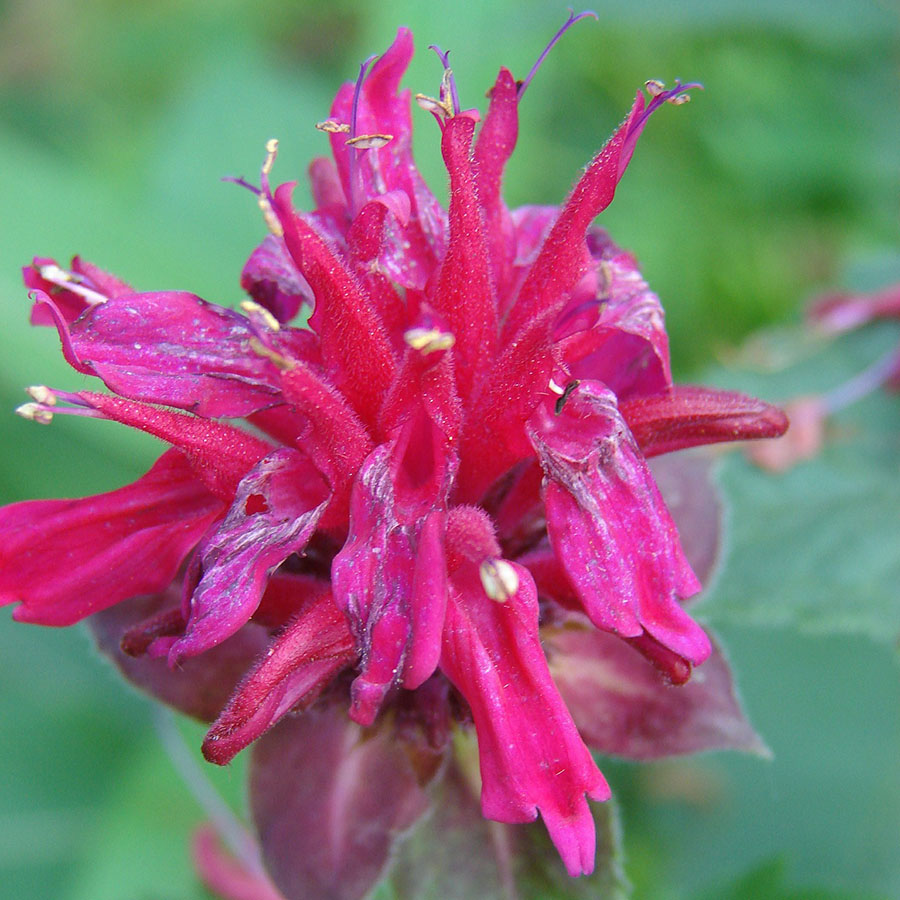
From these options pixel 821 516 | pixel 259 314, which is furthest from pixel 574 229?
pixel 821 516

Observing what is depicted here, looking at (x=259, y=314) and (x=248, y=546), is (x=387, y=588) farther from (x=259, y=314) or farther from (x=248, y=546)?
(x=259, y=314)

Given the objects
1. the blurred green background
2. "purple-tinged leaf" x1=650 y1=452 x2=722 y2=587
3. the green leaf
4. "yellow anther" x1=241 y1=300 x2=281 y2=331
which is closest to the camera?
"yellow anther" x1=241 y1=300 x2=281 y2=331

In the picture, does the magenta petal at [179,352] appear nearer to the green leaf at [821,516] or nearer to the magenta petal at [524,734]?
the magenta petal at [524,734]

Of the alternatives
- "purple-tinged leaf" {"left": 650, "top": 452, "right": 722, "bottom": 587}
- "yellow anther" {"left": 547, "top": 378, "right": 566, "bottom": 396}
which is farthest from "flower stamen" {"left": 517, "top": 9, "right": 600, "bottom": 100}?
"purple-tinged leaf" {"left": 650, "top": 452, "right": 722, "bottom": 587}

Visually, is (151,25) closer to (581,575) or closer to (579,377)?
(579,377)

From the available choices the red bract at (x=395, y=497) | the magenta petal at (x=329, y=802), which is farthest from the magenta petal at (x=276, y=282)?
the magenta petal at (x=329, y=802)

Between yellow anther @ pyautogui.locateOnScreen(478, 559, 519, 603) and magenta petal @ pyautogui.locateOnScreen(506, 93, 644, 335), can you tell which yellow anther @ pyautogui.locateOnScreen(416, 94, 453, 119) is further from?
yellow anther @ pyautogui.locateOnScreen(478, 559, 519, 603)

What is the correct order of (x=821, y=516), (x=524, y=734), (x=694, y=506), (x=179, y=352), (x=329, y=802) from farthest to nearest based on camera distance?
(x=821, y=516) < (x=694, y=506) < (x=329, y=802) < (x=179, y=352) < (x=524, y=734)

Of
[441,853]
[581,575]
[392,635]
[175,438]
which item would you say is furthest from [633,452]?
[441,853]
